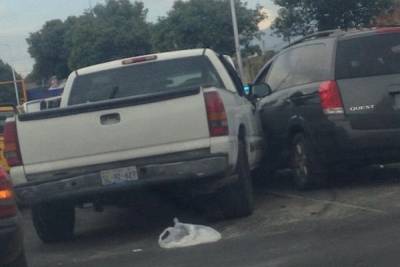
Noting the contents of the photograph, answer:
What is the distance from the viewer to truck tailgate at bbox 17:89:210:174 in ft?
28.9

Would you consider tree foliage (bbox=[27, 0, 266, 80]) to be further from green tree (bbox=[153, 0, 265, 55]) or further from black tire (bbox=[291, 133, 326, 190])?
black tire (bbox=[291, 133, 326, 190])

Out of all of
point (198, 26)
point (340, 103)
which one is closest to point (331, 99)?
point (340, 103)

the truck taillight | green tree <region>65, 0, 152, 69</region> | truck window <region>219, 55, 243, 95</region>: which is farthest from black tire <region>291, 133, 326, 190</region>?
green tree <region>65, 0, 152, 69</region>

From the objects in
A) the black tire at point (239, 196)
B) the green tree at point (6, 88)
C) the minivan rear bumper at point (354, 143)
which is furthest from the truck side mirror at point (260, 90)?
the green tree at point (6, 88)

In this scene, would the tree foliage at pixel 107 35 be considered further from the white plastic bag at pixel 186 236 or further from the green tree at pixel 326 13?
the white plastic bag at pixel 186 236

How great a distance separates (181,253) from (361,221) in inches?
68.3

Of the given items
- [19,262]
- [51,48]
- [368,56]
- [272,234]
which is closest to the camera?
[19,262]

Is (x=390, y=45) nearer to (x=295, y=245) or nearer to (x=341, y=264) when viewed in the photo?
(x=295, y=245)

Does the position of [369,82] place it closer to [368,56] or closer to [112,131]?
[368,56]

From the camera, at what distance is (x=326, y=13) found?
30.3 meters

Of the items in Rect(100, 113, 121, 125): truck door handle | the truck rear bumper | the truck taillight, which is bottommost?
the truck rear bumper

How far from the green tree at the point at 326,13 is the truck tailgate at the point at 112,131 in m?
21.4

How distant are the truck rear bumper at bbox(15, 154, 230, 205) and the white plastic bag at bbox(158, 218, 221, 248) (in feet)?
1.51

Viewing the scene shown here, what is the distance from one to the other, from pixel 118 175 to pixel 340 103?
9.31ft
